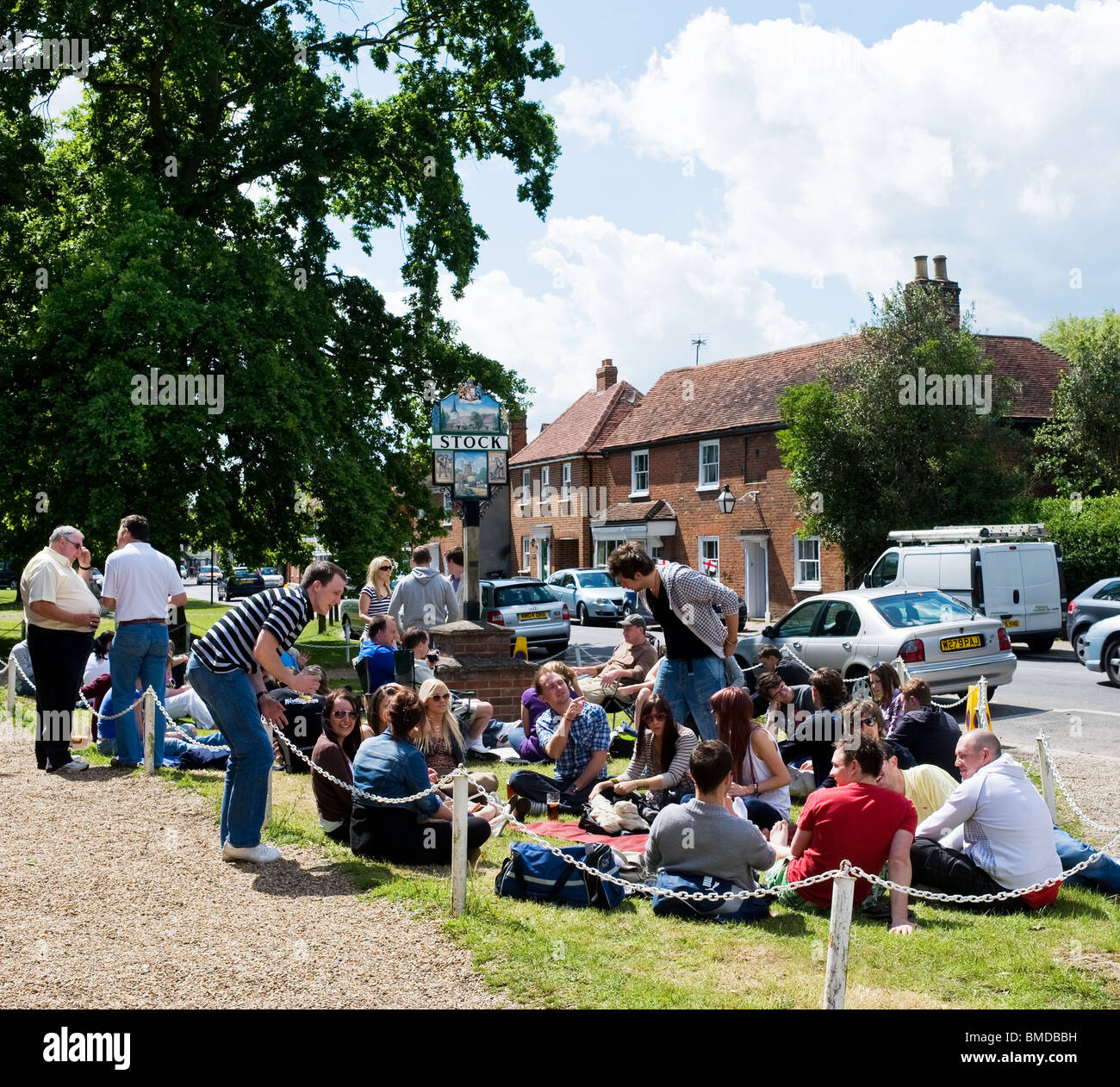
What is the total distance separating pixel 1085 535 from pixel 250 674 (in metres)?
23.8

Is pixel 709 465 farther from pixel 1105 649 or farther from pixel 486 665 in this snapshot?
pixel 486 665

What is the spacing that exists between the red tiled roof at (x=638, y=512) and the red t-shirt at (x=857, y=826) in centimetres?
3498

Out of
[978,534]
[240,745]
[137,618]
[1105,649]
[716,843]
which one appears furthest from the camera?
[978,534]

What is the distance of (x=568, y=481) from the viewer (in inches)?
1882

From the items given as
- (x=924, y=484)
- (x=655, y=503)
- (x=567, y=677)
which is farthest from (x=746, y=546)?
(x=567, y=677)

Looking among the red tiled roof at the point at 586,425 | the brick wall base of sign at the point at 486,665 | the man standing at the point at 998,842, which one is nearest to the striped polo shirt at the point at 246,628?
the man standing at the point at 998,842

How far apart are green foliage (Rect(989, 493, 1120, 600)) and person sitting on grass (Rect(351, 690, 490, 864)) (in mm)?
22696

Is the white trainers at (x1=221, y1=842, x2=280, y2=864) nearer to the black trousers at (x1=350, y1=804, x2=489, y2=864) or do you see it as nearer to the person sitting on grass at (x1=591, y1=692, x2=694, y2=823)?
the black trousers at (x1=350, y1=804, x2=489, y2=864)

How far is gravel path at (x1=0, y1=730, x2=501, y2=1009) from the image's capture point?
4.71 meters

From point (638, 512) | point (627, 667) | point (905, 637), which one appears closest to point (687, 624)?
point (627, 667)

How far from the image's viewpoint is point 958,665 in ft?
43.8
